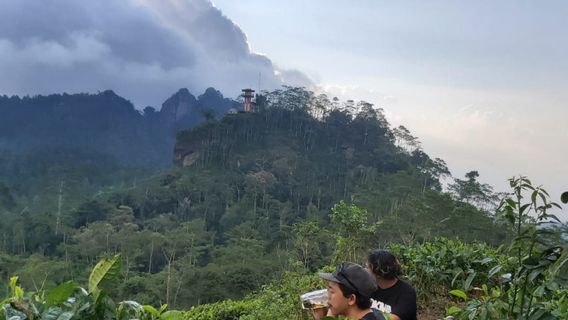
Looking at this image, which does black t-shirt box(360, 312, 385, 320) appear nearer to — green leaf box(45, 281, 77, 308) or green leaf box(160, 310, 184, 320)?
green leaf box(160, 310, 184, 320)

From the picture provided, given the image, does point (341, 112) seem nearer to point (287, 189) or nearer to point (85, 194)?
point (287, 189)

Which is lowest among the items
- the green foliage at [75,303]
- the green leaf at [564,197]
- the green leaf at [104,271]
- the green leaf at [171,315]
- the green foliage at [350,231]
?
the green foliage at [350,231]

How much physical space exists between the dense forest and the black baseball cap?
4.59 meters

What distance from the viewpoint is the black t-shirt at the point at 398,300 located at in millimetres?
2096

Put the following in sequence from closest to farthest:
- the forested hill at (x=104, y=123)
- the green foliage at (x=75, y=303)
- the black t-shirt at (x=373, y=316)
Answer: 1. the green foliage at (x=75, y=303)
2. the black t-shirt at (x=373, y=316)
3. the forested hill at (x=104, y=123)

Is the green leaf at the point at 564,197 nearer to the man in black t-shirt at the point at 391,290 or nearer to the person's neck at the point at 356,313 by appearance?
the person's neck at the point at 356,313

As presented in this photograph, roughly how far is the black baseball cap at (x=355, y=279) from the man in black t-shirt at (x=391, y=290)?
1.89 feet

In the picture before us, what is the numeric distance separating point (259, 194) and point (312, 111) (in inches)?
486

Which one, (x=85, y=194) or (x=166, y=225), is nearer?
(x=166, y=225)

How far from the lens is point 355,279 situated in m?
1.53

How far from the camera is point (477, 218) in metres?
18.0

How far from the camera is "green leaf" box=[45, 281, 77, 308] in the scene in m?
0.96

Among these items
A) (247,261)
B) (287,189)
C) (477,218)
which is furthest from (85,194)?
(477,218)

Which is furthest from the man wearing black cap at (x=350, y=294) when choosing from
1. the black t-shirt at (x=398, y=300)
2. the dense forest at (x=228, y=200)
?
the dense forest at (x=228, y=200)
